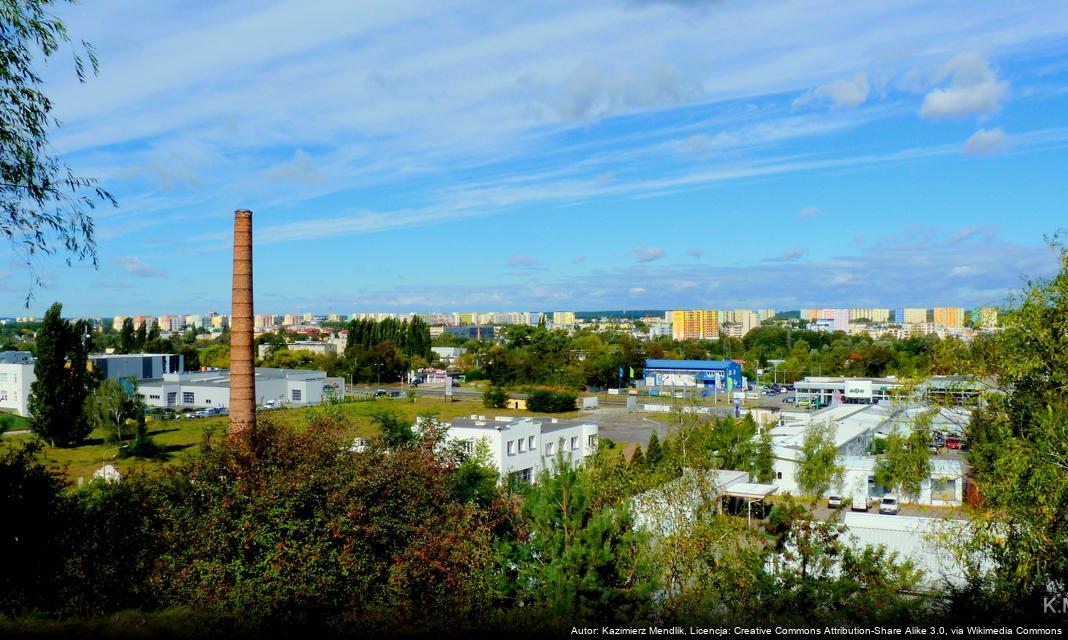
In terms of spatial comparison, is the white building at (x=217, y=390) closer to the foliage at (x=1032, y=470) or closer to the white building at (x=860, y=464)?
the white building at (x=860, y=464)

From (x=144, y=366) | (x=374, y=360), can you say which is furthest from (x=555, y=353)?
(x=144, y=366)

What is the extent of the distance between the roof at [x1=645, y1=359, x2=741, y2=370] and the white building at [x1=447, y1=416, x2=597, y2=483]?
33.7m

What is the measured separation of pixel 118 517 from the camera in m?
9.36

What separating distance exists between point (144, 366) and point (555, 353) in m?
28.3

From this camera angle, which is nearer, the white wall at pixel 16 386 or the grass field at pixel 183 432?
the grass field at pixel 183 432

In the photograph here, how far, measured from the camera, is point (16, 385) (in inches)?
1572

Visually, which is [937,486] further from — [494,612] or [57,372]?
[57,372]

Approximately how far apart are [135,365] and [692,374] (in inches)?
1526

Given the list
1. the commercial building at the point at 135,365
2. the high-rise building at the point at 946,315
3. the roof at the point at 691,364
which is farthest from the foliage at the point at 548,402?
the high-rise building at the point at 946,315

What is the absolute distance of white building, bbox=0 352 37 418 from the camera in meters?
39.5

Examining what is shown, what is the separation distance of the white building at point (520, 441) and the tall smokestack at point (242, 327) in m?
5.46

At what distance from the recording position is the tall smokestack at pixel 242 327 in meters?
16.4

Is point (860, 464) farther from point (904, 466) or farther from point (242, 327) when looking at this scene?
point (242, 327)

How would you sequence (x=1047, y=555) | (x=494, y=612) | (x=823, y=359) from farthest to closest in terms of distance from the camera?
(x=823, y=359) → (x=494, y=612) → (x=1047, y=555)
